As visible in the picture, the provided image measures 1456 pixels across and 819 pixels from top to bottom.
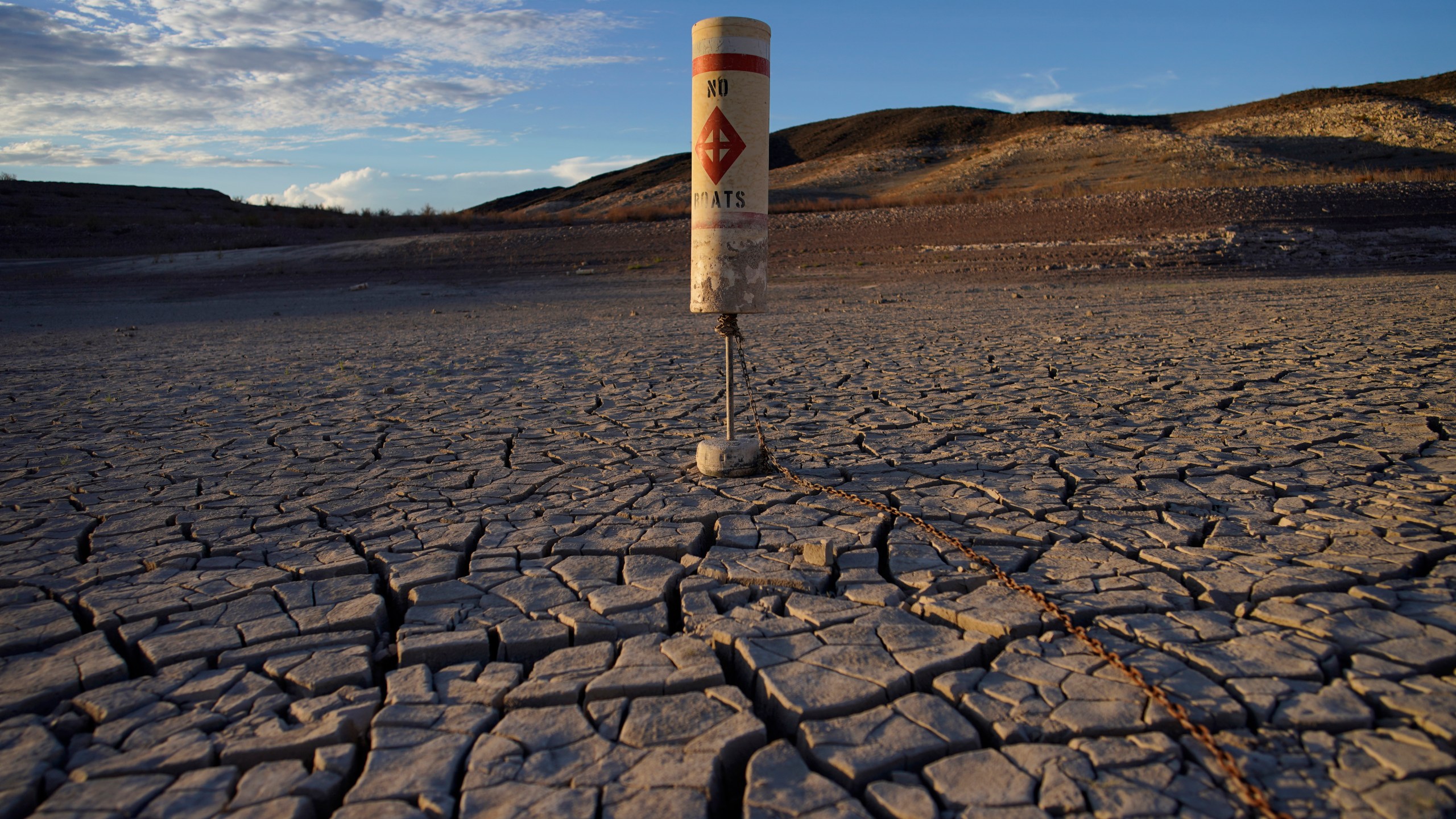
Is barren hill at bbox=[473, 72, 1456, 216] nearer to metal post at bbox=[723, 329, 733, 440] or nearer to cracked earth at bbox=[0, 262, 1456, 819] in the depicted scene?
cracked earth at bbox=[0, 262, 1456, 819]

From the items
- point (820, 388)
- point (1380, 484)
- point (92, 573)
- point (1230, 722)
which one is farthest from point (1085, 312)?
point (92, 573)

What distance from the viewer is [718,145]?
3744 mm

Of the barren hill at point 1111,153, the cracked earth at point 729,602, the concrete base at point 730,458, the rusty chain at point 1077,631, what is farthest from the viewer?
the barren hill at point 1111,153

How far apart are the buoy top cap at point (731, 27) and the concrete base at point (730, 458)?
188 cm

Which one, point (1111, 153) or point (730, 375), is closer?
point (730, 375)

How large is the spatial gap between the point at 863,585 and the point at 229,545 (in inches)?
101

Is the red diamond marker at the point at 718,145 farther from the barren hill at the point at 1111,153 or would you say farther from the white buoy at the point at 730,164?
the barren hill at the point at 1111,153

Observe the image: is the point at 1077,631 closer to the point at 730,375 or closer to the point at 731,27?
the point at 730,375

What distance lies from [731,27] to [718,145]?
49 cm

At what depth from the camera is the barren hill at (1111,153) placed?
2628 centimetres

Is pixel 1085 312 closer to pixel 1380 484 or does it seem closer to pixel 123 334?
pixel 1380 484

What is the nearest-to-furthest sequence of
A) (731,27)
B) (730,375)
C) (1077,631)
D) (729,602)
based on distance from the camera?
(1077,631), (729,602), (731,27), (730,375)

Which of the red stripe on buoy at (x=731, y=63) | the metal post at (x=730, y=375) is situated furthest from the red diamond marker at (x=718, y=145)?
the metal post at (x=730, y=375)

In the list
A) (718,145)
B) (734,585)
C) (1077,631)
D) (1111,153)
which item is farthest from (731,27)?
(1111,153)
